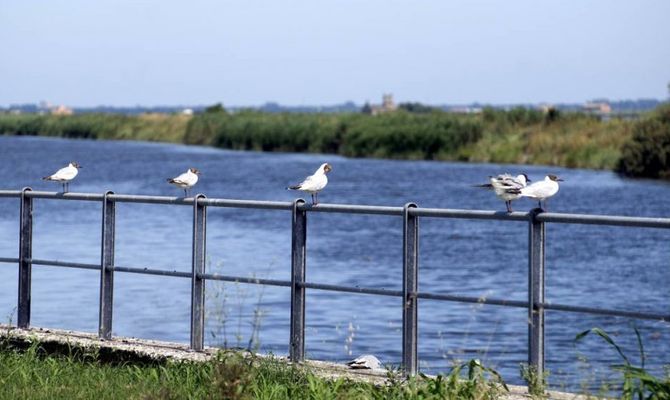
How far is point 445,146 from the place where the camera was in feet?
274

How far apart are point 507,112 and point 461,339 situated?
2397 inches

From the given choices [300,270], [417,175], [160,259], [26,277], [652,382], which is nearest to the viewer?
[652,382]

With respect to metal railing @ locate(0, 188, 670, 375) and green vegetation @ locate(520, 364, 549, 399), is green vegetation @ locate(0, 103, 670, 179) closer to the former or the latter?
metal railing @ locate(0, 188, 670, 375)

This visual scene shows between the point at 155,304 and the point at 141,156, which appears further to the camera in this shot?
the point at 141,156

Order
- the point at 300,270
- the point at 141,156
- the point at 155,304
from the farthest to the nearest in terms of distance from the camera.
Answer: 1. the point at 141,156
2. the point at 155,304
3. the point at 300,270

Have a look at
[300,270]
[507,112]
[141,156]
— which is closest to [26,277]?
[300,270]

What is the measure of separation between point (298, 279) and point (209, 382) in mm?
1413

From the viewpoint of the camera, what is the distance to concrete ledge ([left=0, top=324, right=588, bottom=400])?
33.1 ft

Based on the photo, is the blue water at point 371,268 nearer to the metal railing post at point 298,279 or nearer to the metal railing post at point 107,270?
the metal railing post at point 298,279

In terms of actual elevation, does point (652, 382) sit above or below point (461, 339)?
above

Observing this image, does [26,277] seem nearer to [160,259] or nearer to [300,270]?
[300,270]

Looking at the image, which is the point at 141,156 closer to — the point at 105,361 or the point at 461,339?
the point at 461,339

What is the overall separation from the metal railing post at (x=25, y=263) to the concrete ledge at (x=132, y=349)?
158mm

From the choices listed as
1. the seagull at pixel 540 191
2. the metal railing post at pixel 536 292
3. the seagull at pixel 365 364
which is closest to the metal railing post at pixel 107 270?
the seagull at pixel 365 364
